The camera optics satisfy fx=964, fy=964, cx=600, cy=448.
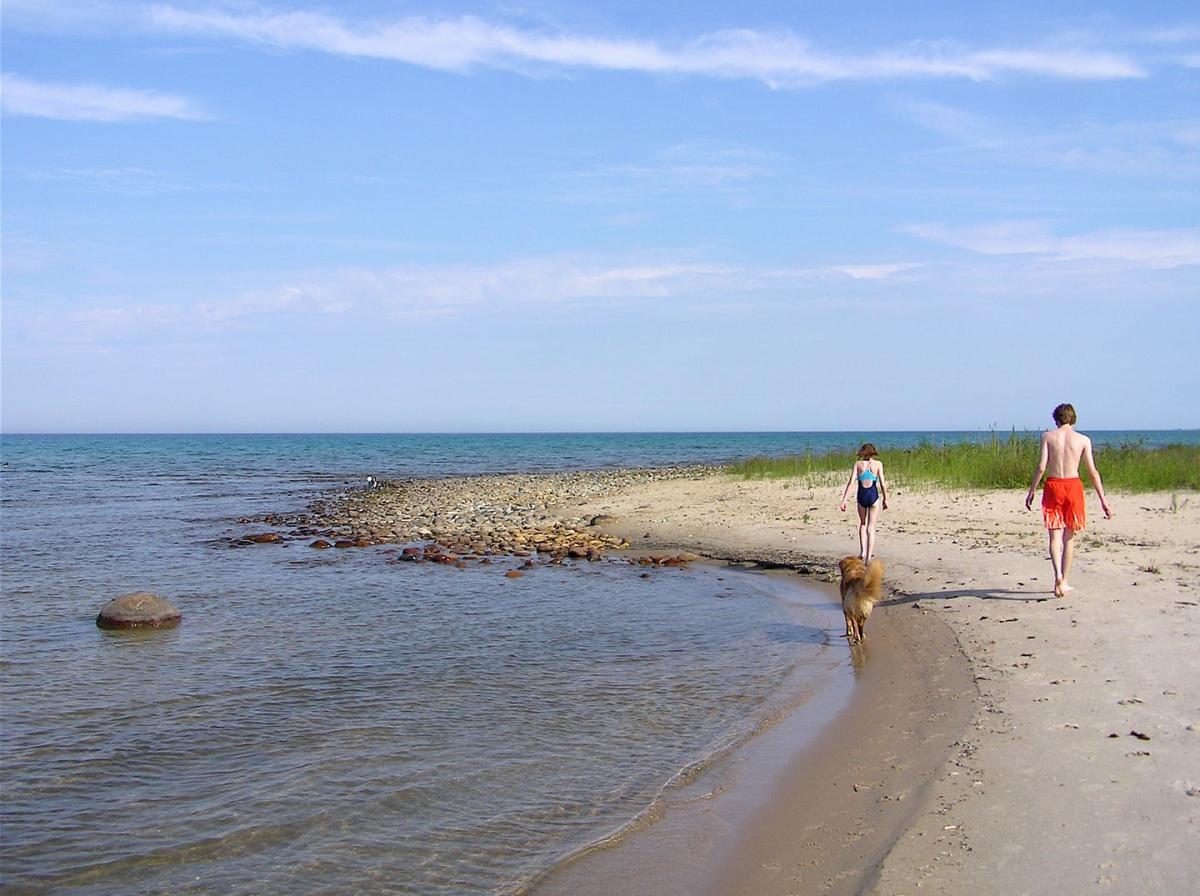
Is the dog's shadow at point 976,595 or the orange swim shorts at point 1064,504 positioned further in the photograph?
the dog's shadow at point 976,595

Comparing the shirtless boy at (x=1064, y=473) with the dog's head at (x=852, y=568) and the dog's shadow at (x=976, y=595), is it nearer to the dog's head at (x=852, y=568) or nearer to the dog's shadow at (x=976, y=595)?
the dog's shadow at (x=976, y=595)

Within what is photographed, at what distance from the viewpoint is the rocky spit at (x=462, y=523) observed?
18.8 meters

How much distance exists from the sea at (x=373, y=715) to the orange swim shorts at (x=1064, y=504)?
2644 millimetres

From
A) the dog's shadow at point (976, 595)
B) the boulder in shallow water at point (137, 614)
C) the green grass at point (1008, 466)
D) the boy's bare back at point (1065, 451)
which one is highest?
the boy's bare back at point (1065, 451)

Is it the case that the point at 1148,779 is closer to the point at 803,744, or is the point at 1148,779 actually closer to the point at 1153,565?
the point at 803,744

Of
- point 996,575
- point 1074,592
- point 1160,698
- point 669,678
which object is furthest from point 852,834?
point 996,575

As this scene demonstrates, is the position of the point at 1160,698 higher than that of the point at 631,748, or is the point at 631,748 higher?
the point at 1160,698

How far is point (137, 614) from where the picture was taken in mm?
11742

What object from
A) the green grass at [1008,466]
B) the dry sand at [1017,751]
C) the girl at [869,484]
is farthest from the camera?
the green grass at [1008,466]

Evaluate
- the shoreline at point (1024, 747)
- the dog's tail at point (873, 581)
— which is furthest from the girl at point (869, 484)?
the dog's tail at point (873, 581)

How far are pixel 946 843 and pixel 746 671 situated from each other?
447 cm

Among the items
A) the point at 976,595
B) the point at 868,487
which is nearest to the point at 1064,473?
the point at 976,595

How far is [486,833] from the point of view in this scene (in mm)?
5594

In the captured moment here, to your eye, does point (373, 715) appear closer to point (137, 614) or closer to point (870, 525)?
point (137, 614)
